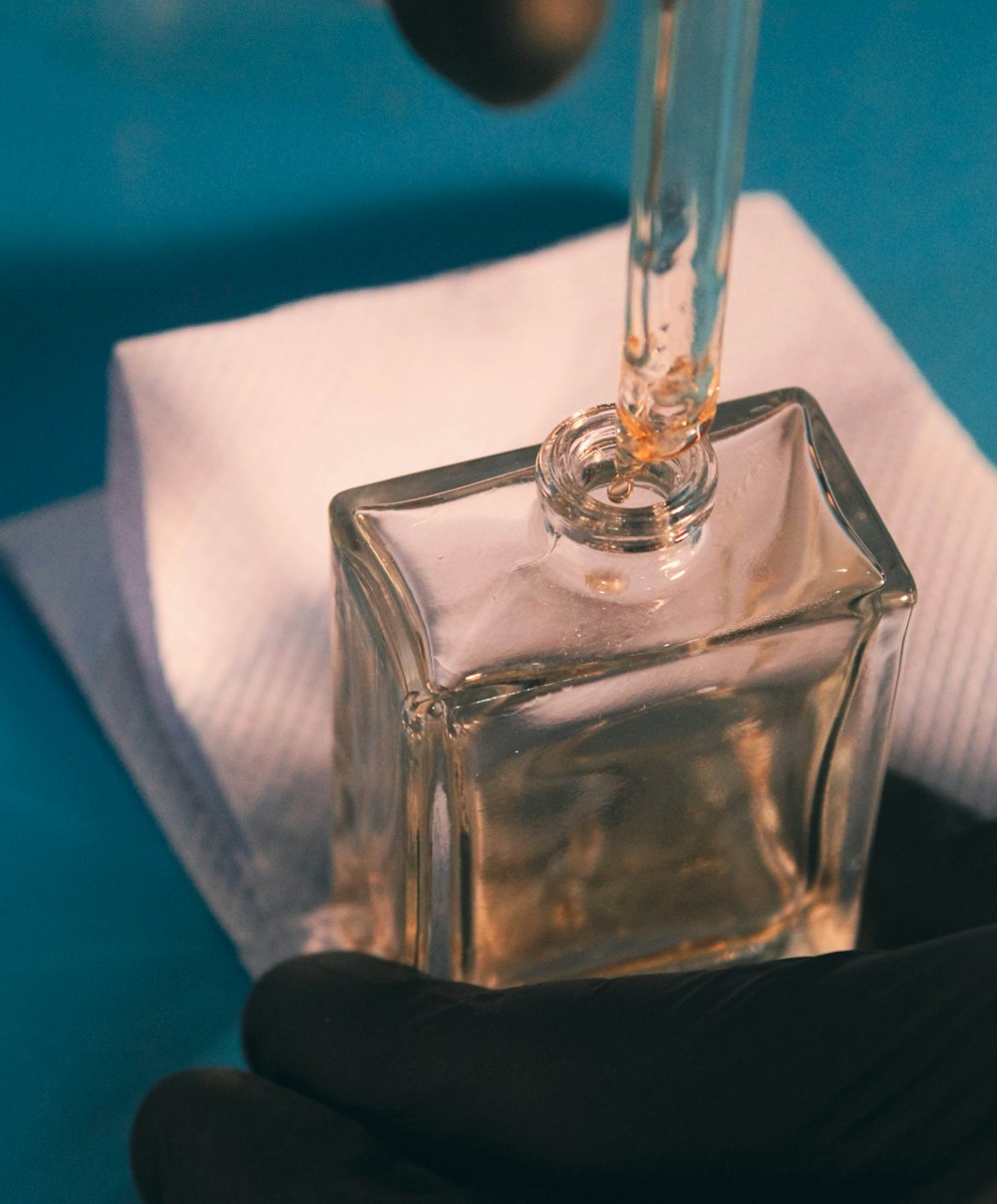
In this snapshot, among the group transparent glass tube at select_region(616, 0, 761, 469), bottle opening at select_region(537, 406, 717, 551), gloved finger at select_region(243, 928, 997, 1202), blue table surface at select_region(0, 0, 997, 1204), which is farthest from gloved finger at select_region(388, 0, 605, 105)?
blue table surface at select_region(0, 0, 997, 1204)

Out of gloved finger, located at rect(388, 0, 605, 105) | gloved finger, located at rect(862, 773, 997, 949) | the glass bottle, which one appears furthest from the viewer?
gloved finger, located at rect(862, 773, 997, 949)

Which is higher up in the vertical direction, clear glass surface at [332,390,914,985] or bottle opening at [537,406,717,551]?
bottle opening at [537,406,717,551]

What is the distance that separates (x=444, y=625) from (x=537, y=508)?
54mm

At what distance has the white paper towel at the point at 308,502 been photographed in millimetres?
630

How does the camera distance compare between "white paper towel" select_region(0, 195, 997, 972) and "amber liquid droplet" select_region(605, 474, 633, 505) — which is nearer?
"amber liquid droplet" select_region(605, 474, 633, 505)

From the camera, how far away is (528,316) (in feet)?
2.39

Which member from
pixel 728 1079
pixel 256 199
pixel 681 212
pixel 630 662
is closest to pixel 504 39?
pixel 681 212

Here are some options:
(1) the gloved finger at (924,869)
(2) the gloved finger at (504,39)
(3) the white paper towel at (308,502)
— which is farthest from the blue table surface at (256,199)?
(2) the gloved finger at (504,39)

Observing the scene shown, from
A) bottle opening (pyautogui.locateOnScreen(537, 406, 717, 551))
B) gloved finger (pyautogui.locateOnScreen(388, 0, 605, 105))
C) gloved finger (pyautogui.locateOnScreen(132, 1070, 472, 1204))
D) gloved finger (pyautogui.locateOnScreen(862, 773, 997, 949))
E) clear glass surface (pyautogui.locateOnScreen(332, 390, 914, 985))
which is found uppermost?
gloved finger (pyautogui.locateOnScreen(388, 0, 605, 105))

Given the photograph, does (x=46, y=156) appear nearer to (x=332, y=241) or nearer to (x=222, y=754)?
(x=332, y=241)

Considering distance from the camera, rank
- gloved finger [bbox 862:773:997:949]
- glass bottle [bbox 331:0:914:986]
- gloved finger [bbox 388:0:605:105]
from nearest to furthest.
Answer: gloved finger [bbox 388:0:605:105]
glass bottle [bbox 331:0:914:986]
gloved finger [bbox 862:773:997:949]

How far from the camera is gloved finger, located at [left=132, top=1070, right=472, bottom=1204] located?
0.48 m

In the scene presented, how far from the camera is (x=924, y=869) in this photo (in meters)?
0.59

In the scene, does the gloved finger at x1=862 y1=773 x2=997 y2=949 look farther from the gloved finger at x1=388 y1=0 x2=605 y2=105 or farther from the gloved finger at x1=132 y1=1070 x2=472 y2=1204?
the gloved finger at x1=388 y1=0 x2=605 y2=105
